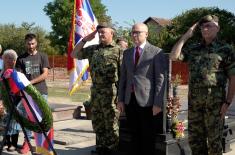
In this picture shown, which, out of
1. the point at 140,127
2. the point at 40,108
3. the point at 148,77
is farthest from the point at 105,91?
the point at 40,108

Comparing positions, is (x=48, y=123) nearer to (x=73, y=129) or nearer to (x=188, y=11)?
(x=73, y=129)

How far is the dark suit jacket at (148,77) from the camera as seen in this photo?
480 centimetres

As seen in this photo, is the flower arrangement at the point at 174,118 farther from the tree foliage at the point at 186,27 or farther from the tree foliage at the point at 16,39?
the tree foliage at the point at 16,39

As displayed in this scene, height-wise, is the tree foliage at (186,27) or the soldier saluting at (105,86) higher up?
the tree foliage at (186,27)

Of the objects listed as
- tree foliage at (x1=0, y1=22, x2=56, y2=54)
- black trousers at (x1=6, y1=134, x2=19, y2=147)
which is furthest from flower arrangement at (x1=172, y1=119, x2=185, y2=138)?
tree foliage at (x1=0, y1=22, x2=56, y2=54)

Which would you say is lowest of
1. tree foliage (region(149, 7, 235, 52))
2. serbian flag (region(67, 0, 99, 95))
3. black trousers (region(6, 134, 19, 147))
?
black trousers (region(6, 134, 19, 147))

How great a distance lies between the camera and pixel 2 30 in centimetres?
5719

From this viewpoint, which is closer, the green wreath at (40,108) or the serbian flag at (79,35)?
the green wreath at (40,108)

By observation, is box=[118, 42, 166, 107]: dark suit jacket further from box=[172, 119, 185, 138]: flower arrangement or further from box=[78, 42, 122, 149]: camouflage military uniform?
box=[172, 119, 185, 138]: flower arrangement

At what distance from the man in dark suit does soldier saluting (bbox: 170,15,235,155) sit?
32 centimetres

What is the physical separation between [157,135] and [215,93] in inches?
44.9

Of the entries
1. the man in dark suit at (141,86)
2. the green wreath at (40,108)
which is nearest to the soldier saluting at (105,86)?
the man in dark suit at (141,86)

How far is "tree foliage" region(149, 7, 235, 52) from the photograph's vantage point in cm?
3362

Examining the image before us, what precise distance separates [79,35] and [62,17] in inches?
2118
